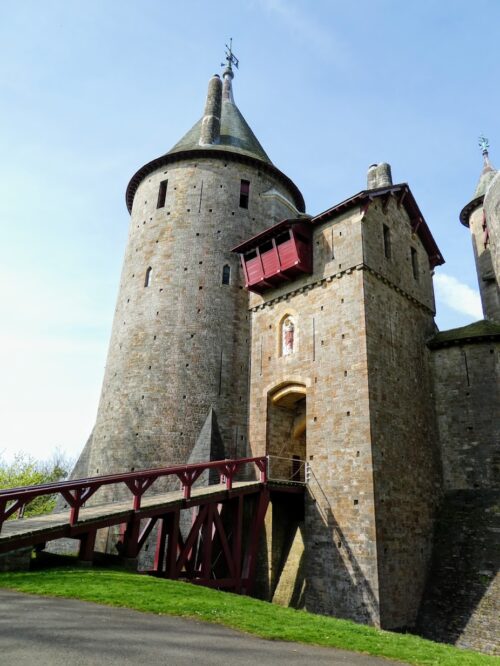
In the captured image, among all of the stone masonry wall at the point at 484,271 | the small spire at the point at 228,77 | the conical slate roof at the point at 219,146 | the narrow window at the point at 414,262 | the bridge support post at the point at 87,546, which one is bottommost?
the bridge support post at the point at 87,546

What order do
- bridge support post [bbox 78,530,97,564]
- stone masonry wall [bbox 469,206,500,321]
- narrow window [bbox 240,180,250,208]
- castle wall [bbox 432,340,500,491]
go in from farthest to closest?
stone masonry wall [bbox 469,206,500,321] → narrow window [bbox 240,180,250,208] → castle wall [bbox 432,340,500,491] → bridge support post [bbox 78,530,97,564]

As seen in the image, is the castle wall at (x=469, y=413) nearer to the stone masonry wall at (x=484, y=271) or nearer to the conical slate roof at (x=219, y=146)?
the stone masonry wall at (x=484, y=271)

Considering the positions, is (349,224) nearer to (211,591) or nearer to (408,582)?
(408,582)

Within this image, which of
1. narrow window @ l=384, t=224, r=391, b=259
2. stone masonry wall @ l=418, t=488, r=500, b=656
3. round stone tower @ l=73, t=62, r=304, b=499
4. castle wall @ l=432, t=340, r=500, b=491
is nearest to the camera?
stone masonry wall @ l=418, t=488, r=500, b=656

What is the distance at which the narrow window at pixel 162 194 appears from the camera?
73.0 ft

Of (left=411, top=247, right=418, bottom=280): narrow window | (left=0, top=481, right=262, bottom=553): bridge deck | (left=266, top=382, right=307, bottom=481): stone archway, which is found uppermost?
(left=411, top=247, right=418, bottom=280): narrow window

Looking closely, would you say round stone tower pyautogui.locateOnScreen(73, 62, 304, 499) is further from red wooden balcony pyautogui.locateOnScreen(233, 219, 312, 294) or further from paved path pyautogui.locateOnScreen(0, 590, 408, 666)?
paved path pyautogui.locateOnScreen(0, 590, 408, 666)

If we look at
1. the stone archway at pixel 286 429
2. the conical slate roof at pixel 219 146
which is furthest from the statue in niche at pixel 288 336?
the conical slate roof at pixel 219 146

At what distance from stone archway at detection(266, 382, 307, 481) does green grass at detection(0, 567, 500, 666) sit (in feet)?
28.2

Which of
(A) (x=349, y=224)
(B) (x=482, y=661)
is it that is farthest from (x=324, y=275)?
(B) (x=482, y=661)

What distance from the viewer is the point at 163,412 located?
17.8 m

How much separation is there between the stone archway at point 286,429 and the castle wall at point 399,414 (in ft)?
10.2

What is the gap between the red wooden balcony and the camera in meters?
17.5

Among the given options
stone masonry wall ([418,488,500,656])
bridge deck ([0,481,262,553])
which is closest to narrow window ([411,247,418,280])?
stone masonry wall ([418,488,500,656])
